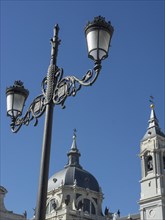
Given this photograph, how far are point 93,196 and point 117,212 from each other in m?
5.48

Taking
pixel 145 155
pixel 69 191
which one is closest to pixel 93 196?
pixel 69 191

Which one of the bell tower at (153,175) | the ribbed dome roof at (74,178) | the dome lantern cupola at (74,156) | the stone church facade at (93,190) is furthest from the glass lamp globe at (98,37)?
the dome lantern cupola at (74,156)

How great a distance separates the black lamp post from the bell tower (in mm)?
44066

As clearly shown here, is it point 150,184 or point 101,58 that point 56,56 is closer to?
point 101,58

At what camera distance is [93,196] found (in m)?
75.2

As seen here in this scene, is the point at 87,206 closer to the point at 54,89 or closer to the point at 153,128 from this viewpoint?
the point at 153,128

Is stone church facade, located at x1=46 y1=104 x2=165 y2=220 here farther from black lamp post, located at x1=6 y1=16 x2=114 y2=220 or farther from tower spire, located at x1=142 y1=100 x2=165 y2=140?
black lamp post, located at x1=6 y1=16 x2=114 y2=220

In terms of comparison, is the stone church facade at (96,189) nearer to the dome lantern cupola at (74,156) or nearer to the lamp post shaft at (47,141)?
the dome lantern cupola at (74,156)

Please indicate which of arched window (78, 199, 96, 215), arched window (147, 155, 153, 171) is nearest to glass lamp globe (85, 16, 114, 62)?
arched window (147, 155, 153, 171)

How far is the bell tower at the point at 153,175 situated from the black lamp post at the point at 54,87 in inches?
1735

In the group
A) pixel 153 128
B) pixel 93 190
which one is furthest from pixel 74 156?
pixel 153 128

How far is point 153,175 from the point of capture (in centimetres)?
5288

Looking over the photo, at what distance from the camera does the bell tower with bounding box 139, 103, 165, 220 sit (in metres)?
51.4

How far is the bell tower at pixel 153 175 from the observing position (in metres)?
51.4
